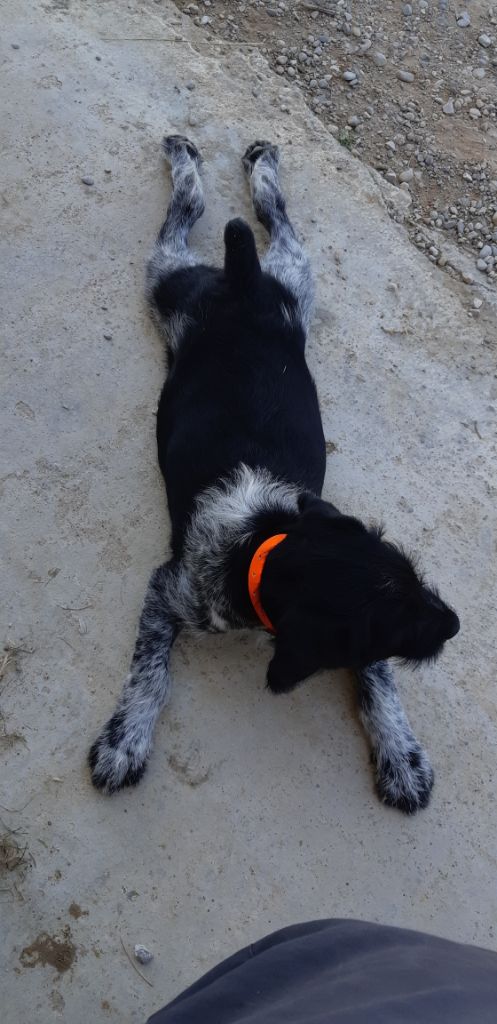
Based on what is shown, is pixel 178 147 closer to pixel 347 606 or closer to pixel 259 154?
pixel 259 154

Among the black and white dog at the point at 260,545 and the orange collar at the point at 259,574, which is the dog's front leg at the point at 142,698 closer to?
the black and white dog at the point at 260,545

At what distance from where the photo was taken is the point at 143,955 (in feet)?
8.45

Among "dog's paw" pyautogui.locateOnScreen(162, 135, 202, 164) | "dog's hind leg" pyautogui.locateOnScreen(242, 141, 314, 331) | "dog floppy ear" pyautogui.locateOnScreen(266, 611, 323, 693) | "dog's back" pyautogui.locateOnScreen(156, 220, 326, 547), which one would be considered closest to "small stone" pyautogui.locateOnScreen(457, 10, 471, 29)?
"dog's hind leg" pyautogui.locateOnScreen(242, 141, 314, 331)

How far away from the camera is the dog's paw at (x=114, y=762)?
9.16ft

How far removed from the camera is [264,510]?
9.57 ft

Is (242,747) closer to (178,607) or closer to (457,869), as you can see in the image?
(178,607)

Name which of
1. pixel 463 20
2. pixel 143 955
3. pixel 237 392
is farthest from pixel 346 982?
pixel 463 20

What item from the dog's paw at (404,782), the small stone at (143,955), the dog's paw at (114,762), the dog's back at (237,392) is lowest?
the small stone at (143,955)

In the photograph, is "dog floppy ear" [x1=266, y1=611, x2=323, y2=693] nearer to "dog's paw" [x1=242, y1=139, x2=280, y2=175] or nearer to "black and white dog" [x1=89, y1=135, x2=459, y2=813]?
"black and white dog" [x1=89, y1=135, x2=459, y2=813]

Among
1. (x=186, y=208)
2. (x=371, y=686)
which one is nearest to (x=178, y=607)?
(x=371, y=686)

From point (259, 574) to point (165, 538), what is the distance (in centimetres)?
76

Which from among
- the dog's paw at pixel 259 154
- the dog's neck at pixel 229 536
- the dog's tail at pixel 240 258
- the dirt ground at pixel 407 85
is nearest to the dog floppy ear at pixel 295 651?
the dog's neck at pixel 229 536

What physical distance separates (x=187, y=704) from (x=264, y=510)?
0.77 m

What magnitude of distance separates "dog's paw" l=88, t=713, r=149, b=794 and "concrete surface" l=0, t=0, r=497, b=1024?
0.07 metres
